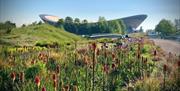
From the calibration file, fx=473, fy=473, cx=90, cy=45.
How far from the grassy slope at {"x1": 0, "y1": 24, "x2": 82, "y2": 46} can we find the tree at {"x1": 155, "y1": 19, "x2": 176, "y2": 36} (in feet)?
4.04

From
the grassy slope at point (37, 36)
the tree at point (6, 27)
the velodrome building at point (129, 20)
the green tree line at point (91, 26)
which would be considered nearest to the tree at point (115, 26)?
the green tree line at point (91, 26)

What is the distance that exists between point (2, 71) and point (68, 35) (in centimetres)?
115

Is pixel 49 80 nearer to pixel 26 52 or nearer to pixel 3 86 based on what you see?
pixel 3 86

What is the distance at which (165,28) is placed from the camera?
7.15 metres

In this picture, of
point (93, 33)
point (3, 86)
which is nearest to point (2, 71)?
point (3, 86)

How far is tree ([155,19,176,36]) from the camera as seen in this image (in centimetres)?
685

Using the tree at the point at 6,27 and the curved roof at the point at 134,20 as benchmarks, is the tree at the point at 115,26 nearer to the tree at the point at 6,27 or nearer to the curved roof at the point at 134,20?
the curved roof at the point at 134,20

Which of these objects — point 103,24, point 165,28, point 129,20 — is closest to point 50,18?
point 103,24

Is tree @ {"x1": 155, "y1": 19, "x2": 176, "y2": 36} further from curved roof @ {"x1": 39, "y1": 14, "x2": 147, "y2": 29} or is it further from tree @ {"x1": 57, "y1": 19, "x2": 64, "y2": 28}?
tree @ {"x1": 57, "y1": 19, "x2": 64, "y2": 28}

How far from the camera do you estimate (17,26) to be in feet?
24.3

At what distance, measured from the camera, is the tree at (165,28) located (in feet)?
22.5

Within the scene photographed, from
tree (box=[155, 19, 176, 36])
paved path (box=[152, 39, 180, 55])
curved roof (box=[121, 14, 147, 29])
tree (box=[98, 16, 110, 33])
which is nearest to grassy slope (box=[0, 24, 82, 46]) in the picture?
tree (box=[98, 16, 110, 33])

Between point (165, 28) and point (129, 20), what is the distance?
2.00 feet

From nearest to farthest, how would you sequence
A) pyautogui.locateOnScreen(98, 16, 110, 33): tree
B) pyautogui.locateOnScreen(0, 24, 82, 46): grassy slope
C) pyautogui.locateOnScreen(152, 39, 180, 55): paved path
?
pyautogui.locateOnScreen(98, 16, 110, 33): tree
pyautogui.locateOnScreen(0, 24, 82, 46): grassy slope
pyautogui.locateOnScreen(152, 39, 180, 55): paved path
